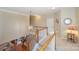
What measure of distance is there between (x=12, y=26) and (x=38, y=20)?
0.49 meters

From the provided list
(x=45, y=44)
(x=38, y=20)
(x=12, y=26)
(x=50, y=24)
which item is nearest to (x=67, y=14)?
(x=50, y=24)

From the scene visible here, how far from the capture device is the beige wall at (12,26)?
1896 millimetres

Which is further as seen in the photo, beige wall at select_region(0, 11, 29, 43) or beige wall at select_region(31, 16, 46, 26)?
beige wall at select_region(31, 16, 46, 26)

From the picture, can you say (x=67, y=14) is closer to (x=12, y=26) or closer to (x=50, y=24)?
(x=50, y=24)

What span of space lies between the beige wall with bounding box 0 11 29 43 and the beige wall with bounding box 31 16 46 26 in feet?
0.37

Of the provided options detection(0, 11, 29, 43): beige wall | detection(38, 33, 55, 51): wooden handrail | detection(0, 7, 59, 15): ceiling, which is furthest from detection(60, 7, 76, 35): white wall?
detection(0, 11, 29, 43): beige wall

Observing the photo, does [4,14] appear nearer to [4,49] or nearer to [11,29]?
[11,29]

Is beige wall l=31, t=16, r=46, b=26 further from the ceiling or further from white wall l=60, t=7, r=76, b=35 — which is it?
white wall l=60, t=7, r=76, b=35

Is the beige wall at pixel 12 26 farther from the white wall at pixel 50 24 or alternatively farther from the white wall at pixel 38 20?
the white wall at pixel 50 24

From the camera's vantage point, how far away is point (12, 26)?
196cm

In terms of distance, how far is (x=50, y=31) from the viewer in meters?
2.00

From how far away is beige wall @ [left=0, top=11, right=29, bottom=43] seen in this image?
1.90m
